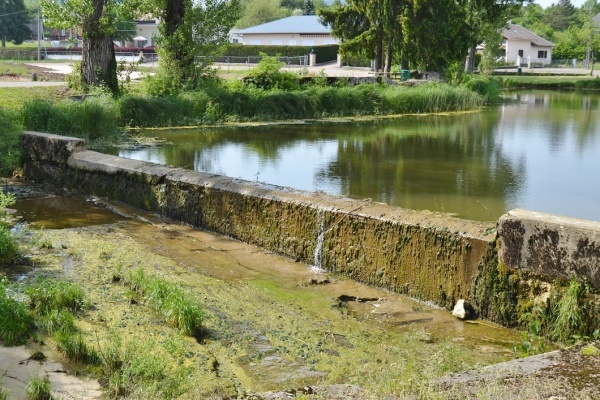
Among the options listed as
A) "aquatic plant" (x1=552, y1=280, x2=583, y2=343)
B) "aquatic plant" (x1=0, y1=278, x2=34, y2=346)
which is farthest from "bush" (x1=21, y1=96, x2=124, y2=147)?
"aquatic plant" (x1=552, y1=280, x2=583, y2=343)

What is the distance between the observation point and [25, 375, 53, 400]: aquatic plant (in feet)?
14.6

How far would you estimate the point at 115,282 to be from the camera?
23.7 ft

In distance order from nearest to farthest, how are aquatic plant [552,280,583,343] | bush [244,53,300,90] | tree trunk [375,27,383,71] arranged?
aquatic plant [552,280,583,343] → bush [244,53,300,90] → tree trunk [375,27,383,71]

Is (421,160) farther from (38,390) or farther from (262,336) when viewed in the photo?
(38,390)

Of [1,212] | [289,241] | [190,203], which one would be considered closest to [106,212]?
[190,203]

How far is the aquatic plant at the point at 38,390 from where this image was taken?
4441mm

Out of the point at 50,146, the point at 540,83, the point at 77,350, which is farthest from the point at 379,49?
the point at 77,350

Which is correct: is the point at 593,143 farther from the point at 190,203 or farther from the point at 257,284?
the point at 257,284

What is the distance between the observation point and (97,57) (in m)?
20.7

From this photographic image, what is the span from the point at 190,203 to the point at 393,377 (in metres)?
5.61

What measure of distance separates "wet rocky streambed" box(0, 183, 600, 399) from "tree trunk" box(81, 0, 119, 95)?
1195cm

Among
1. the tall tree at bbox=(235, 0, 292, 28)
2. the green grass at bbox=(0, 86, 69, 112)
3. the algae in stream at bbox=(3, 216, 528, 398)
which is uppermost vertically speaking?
the tall tree at bbox=(235, 0, 292, 28)

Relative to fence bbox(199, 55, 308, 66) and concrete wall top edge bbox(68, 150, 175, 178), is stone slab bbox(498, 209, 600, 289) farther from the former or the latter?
fence bbox(199, 55, 308, 66)

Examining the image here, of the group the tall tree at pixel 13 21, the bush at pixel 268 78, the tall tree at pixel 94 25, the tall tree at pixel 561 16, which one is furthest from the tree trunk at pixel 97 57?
the tall tree at pixel 561 16
